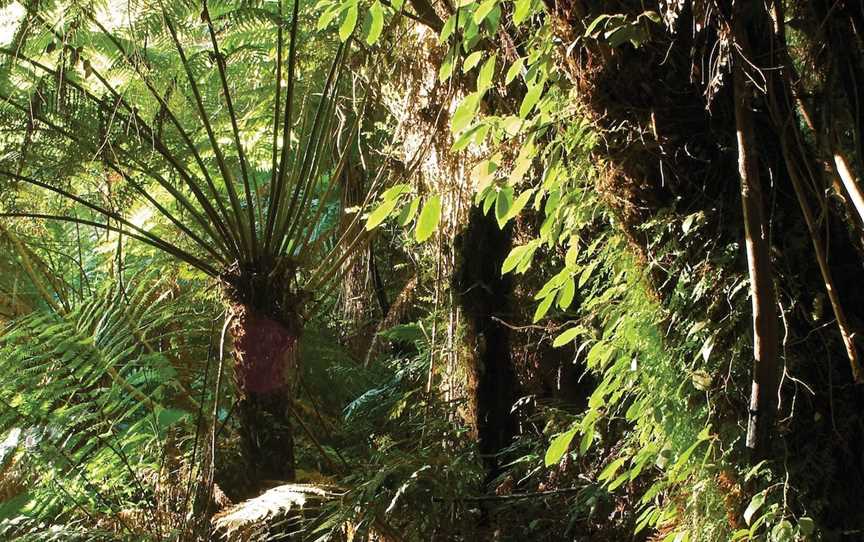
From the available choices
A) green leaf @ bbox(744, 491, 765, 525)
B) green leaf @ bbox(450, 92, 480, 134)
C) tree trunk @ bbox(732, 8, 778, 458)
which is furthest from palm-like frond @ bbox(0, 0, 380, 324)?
green leaf @ bbox(744, 491, 765, 525)

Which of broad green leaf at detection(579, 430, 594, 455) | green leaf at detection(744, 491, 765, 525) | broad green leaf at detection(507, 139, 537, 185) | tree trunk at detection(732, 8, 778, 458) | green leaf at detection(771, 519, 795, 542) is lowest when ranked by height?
green leaf at detection(771, 519, 795, 542)

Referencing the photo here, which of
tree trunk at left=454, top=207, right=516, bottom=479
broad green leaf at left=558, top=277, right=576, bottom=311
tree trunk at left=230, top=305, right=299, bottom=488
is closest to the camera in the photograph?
broad green leaf at left=558, top=277, right=576, bottom=311

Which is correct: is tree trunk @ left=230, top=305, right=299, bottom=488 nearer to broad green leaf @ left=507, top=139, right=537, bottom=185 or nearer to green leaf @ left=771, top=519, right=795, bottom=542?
broad green leaf @ left=507, top=139, right=537, bottom=185

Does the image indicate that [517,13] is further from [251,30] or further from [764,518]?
[251,30]

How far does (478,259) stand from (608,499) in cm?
111

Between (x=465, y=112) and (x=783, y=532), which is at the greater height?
(x=465, y=112)

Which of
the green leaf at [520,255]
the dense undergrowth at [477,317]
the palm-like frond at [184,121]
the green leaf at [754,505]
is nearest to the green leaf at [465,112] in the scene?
the dense undergrowth at [477,317]

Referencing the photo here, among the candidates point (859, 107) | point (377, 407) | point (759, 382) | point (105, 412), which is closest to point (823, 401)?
point (759, 382)

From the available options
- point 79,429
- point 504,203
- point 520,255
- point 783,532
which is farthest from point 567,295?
point 79,429

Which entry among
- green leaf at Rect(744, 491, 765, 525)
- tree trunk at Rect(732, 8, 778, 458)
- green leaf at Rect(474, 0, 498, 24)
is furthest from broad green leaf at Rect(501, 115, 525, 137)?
green leaf at Rect(744, 491, 765, 525)

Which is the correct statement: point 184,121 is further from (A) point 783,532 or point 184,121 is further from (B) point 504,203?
(A) point 783,532

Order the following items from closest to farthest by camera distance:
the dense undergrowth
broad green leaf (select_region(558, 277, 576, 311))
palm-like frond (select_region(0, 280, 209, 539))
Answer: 1. the dense undergrowth
2. broad green leaf (select_region(558, 277, 576, 311))
3. palm-like frond (select_region(0, 280, 209, 539))

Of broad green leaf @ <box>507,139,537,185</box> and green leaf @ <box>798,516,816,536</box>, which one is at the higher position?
broad green leaf @ <box>507,139,537,185</box>

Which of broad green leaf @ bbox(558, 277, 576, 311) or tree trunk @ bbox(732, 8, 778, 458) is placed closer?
tree trunk @ bbox(732, 8, 778, 458)
